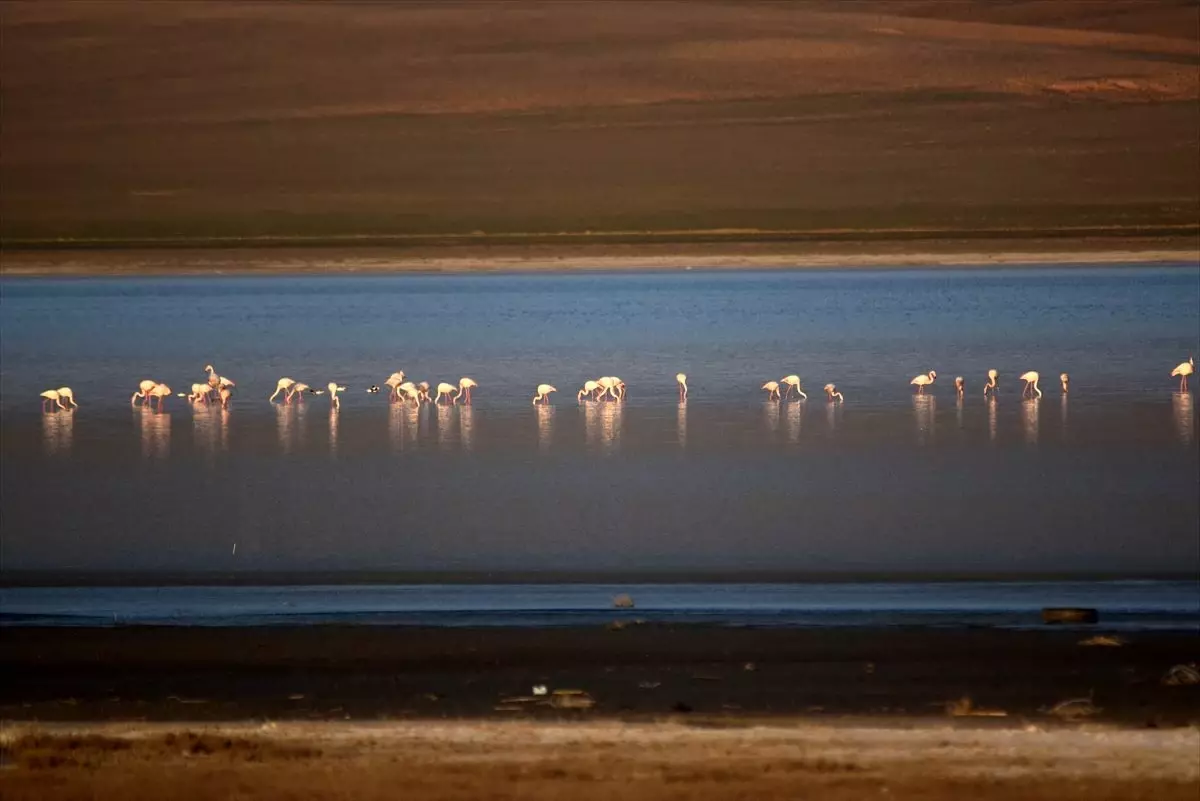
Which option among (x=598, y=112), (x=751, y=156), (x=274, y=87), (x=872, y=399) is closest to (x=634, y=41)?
(x=598, y=112)

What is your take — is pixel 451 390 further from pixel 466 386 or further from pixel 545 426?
pixel 545 426

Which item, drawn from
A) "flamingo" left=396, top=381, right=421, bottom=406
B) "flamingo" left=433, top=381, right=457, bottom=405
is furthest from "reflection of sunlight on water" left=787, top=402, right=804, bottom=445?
"flamingo" left=396, top=381, right=421, bottom=406

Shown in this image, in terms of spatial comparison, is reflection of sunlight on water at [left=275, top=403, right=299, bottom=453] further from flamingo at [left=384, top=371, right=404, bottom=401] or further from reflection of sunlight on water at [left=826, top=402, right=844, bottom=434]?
reflection of sunlight on water at [left=826, top=402, right=844, bottom=434]

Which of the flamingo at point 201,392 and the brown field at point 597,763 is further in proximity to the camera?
the flamingo at point 201,392

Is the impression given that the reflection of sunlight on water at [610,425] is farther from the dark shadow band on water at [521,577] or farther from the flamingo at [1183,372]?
the flamingo at [1183,372]

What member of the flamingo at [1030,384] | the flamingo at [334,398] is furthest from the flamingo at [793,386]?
the flamingo at [334,398]

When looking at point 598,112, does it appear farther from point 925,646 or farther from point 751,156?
point 925,646

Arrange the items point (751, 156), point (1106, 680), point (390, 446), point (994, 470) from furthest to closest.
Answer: point (751, 156), point (390, 446), point (994, 470), point (1106, 680)
